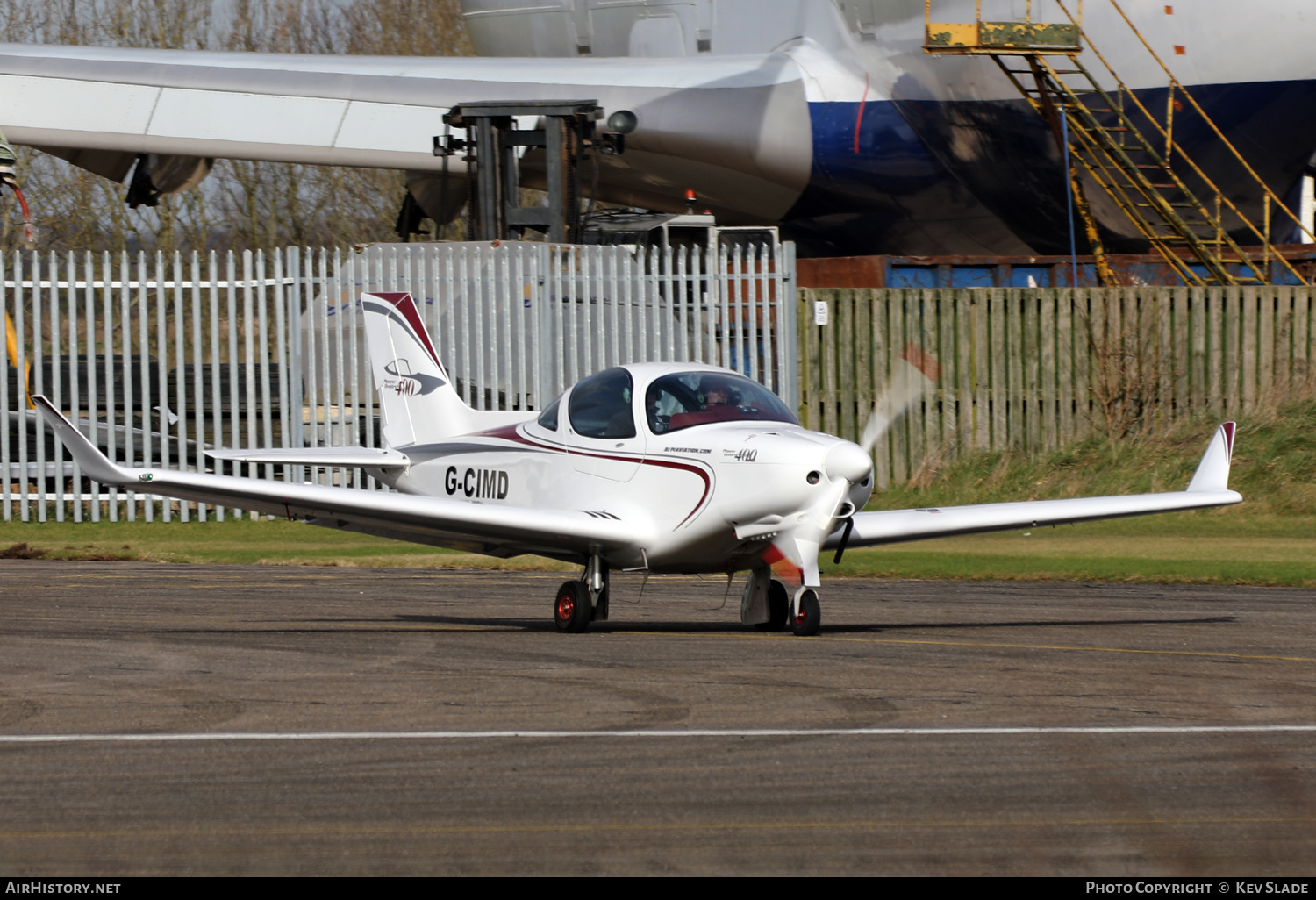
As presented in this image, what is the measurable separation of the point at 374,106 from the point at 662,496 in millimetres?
18492

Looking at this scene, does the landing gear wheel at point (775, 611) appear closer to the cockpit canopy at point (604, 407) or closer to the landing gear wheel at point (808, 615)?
the landing gear wheel at point (808, 615)

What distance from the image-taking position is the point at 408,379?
1451 centimetres

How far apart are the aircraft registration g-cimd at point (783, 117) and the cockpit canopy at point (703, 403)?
15.7m

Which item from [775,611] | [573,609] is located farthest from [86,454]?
[775,611]

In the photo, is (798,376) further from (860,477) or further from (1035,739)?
(1035,739)

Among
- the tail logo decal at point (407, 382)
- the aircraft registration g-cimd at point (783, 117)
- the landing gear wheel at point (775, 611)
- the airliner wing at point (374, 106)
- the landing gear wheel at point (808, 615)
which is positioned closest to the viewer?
the landing gear wheel at point (808, 615)

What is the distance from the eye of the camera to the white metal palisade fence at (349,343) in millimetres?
20375

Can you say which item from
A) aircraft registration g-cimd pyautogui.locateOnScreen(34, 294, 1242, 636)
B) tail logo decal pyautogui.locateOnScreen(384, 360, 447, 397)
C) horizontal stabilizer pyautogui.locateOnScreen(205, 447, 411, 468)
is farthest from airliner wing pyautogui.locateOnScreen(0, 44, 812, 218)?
aircraft registration g-cimd pyautogui.locateOnScreen(34, 294, 1242, 636)

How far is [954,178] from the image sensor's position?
90.2 ft

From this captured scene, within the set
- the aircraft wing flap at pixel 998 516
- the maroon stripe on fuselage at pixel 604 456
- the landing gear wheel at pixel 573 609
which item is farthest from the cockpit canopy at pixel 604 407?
the aircraft wing flap at pixel 998 516

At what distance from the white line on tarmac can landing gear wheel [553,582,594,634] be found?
14.1 feet

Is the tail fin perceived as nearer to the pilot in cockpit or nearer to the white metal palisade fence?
the pilot in cockpit

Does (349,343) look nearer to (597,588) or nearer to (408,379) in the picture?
(408,379)

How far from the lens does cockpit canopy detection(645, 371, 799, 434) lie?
1166 centimetres
